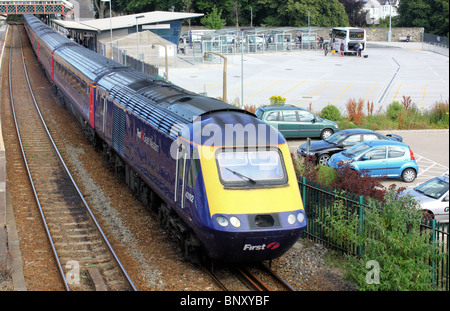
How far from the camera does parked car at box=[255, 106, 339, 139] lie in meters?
25.2

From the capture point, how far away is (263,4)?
297ft

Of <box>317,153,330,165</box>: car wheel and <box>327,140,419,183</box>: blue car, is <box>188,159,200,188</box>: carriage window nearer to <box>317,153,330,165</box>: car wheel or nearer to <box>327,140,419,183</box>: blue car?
<box>327,140,419,183</box>: blue car

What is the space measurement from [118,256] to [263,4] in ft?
269

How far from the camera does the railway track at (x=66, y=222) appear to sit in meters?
11.6

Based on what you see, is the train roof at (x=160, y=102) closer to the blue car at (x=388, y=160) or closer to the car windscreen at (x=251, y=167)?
the car windscreen at (x=251, y=167)

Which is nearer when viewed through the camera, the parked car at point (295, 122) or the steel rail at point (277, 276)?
the steel rail at point (277, 276)

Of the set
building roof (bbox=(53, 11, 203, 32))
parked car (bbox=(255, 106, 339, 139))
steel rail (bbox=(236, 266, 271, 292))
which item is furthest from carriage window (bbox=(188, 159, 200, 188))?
building roof (bbox=(53, 11, 203, 32))

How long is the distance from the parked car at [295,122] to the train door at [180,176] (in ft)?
44.7

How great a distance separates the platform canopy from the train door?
74.1 metres

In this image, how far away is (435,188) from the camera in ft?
53.4

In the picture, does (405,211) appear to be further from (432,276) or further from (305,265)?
(305,265)

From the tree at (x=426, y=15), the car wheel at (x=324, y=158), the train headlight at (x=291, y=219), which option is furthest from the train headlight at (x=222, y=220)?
the tree at (x=426, y=15)
